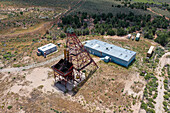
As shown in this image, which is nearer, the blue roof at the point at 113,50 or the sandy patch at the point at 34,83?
the sandy patch at the point at 34,83

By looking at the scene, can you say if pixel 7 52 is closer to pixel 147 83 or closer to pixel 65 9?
pixel 147 83

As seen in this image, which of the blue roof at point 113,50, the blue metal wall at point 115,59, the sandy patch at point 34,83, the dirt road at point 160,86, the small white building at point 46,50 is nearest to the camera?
the dirt road at point 160,86

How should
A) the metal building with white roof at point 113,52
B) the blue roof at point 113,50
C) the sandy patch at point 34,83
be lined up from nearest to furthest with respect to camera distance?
the sandy patch at point 34,83
the metal building with white roof at point 113,52
the blue roof at point 113,50

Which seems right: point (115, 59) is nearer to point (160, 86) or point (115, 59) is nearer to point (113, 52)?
point (113, 52)

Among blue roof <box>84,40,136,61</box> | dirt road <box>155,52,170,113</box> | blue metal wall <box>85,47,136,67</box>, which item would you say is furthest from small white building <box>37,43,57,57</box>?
dirt road <box>155,52,170,113</box>

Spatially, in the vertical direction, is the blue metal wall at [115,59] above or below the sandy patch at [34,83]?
above

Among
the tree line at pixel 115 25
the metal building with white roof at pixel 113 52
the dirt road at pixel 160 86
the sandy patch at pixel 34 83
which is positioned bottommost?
the sandy patch at pixel 34 83

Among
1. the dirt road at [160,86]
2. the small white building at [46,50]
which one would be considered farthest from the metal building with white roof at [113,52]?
the small white building at [46,50]

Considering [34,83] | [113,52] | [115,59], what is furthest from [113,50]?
[34,83]

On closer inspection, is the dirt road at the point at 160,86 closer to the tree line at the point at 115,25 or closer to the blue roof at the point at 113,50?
the blue roof at the point at 113,50
